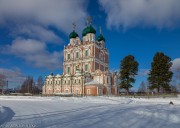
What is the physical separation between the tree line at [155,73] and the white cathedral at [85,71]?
390 inches

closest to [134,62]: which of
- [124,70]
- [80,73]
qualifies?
[124,70]

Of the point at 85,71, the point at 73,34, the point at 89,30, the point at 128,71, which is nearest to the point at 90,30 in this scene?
the point at 89,30

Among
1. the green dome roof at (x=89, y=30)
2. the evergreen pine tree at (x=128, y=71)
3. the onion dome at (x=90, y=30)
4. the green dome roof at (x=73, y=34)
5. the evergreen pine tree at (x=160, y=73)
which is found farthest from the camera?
the green dome roof at (x=73, y=34)

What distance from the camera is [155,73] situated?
1668 inches

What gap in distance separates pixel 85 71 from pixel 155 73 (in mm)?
25280

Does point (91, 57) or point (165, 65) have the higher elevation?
point (91, 57)

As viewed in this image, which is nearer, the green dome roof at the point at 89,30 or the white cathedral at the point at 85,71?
the white cathedral at the point at 85,71

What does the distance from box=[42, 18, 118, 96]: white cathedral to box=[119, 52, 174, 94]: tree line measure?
9.90 m

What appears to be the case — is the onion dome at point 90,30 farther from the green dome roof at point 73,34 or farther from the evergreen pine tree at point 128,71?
the evergreen pine tree at point 128,71

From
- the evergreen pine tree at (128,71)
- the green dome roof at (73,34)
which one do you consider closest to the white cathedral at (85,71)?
the green dome roof at (73,34)

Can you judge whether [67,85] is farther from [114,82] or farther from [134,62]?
[134,62]

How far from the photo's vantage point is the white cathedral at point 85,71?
55281 mm

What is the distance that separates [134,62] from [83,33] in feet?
91.8

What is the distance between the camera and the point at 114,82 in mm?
58000
